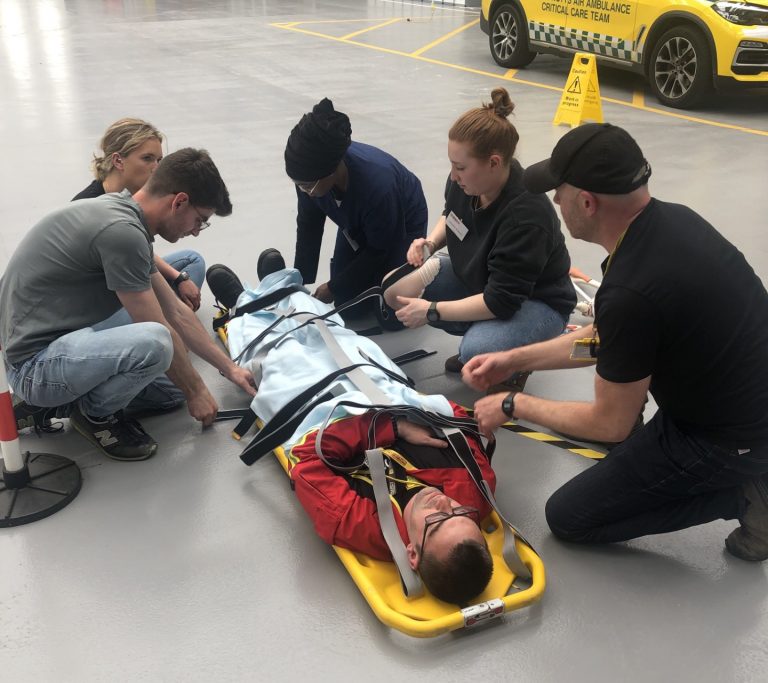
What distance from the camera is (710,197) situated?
18.7 feet

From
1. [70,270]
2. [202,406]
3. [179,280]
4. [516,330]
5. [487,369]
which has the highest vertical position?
[70,270]

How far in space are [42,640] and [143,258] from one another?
125 cm

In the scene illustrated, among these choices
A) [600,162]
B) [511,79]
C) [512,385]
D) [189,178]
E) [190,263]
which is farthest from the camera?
[511,79]

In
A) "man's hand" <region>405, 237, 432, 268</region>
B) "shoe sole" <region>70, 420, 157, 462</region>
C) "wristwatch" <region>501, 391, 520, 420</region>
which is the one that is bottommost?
"shoe sole" <region>70, 420, 157, 462</region>

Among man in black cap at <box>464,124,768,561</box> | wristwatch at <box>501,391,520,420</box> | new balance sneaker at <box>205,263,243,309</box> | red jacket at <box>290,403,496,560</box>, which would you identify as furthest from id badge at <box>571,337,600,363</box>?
new balance sneaker at <box>205,263,243,309</box>

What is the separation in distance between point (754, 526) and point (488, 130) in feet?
5.35

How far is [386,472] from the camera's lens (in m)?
2.63

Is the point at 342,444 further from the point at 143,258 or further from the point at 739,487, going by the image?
the point at 739,487

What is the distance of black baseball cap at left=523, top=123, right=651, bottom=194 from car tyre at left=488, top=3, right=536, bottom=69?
7.59 metres

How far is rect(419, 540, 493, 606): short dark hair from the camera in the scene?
226 cm

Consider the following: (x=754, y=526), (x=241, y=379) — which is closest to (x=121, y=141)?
(x=241, y=379)

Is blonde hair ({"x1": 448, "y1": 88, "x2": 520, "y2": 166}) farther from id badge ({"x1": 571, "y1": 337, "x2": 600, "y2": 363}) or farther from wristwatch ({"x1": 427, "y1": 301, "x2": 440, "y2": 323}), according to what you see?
id badge ({"x1": 571, "y1": 337, "x2": 600, "y2": 363})

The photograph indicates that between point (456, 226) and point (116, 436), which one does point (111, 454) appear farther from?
point (456, 226)

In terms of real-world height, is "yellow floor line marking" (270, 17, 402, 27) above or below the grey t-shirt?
below
